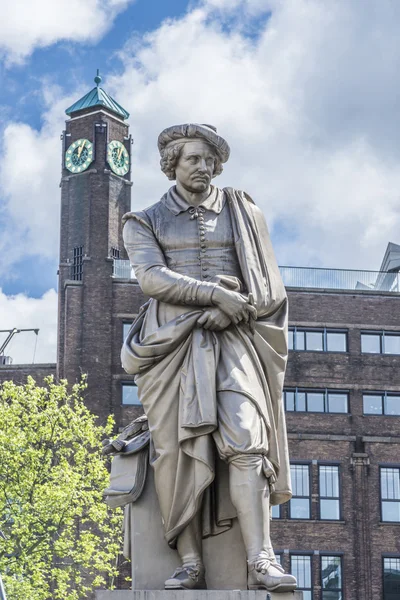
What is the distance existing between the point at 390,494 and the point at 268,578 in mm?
56519

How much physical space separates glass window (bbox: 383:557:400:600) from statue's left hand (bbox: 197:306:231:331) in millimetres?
54949

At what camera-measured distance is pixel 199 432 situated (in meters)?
8.12

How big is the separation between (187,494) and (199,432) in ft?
1.25

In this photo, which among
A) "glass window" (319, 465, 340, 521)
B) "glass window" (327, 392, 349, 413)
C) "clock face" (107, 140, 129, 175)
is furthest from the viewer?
"clock face" (107, 140, 129, 175)

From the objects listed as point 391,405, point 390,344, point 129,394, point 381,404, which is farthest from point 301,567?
point 390,344

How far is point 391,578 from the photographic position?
203 feet


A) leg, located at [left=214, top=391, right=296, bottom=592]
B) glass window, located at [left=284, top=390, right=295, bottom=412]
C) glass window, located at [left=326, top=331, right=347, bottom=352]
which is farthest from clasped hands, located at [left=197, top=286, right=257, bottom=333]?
glass window, located at [left=326, top=331, right=347, bottom=352]

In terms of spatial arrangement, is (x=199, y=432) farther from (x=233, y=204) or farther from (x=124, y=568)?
(x=124, y=568)

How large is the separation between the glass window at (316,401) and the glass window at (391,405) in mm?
3211

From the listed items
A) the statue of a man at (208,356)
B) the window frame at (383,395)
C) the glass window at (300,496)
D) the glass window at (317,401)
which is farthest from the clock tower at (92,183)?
the statue of a man at (208,356)

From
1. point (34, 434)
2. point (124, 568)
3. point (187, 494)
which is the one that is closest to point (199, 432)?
point (187, 494)

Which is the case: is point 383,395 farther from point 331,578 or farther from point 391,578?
point 331,578

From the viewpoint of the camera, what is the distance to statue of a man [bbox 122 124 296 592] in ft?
26.5

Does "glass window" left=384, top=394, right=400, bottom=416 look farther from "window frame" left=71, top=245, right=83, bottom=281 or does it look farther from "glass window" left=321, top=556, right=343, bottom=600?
"window frame" left=71, top=245, right=83, bottom=281
